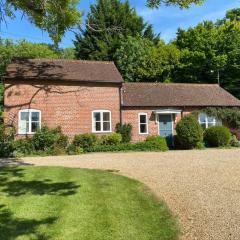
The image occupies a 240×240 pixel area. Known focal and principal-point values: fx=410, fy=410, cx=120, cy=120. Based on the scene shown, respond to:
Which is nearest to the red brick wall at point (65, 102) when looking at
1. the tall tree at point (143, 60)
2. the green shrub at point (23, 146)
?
the green shrub at point (23, 146)

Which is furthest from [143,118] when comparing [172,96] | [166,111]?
[172,96]

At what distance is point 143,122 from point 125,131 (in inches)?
80.2

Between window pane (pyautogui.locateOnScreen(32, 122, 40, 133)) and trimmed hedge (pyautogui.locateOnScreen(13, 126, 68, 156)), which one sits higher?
window pane (pyautogui.locateOnScreen(32, 122, 40, 133))

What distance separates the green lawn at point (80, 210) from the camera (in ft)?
25.9

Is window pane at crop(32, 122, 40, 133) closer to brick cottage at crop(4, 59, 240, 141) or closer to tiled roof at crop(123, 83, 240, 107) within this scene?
brick cottage at crop(4, 59, 240, 141)

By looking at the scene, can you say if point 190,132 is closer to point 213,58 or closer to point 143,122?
point 143,122

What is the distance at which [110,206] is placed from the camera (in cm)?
984

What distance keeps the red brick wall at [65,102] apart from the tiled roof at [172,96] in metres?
1.64

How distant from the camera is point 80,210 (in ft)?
31.1

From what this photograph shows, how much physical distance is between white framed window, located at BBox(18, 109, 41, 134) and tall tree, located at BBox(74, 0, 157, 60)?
2039 cm

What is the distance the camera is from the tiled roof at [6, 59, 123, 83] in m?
27.3

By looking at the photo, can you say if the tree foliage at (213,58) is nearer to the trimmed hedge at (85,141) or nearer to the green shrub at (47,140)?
the trimmed hedge at (85,141)

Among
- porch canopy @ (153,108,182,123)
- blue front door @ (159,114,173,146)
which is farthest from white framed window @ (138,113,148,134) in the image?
blue front door @ (159,114,173,146)

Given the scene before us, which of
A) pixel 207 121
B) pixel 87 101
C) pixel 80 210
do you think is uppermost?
pixel 87 101
